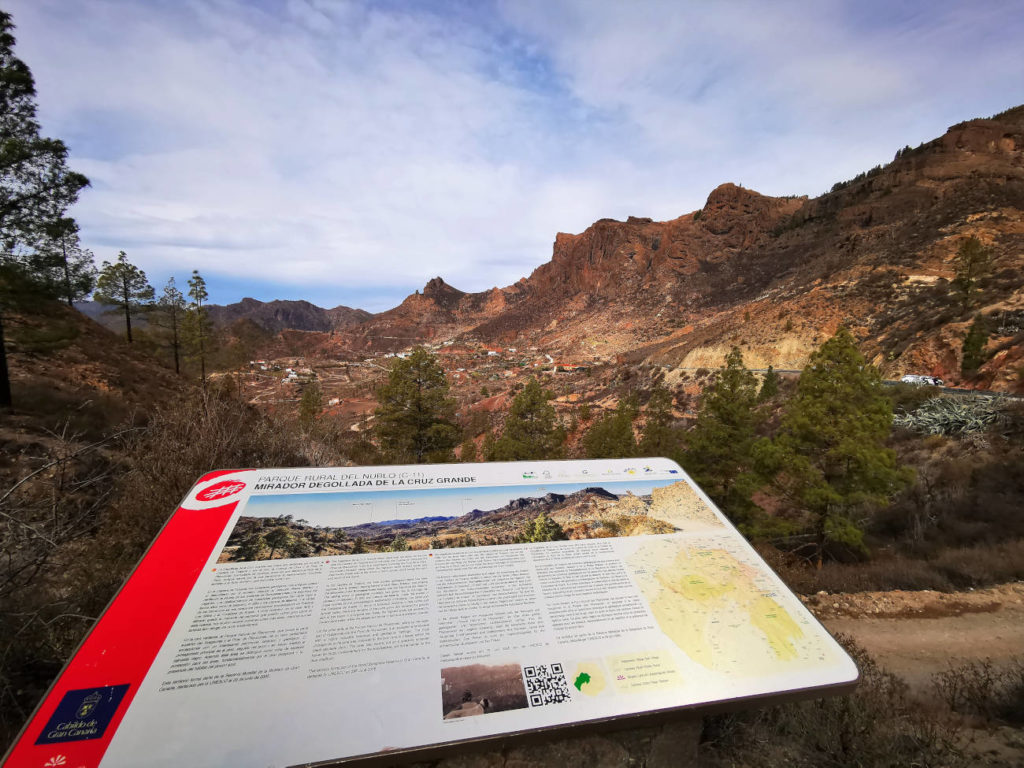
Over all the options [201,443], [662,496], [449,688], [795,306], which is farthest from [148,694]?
[795,306]

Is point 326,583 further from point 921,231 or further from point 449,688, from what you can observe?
point 921,231

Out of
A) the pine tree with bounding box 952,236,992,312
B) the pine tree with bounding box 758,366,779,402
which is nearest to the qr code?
the pine tree with bounding box 758,366,779,402

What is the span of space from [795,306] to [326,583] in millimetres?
48511

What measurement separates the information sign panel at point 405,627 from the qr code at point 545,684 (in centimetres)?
1

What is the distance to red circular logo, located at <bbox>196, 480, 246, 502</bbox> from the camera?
11.3ft

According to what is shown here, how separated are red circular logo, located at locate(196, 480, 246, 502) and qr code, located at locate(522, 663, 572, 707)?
279cm

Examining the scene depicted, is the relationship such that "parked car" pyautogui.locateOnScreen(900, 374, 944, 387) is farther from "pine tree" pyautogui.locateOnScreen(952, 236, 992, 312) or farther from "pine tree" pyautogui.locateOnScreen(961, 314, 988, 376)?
"pine tree" pyautogui.locateOnScreen(952, 236, 992, 312)

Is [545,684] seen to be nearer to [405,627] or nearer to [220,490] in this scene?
[405,627]

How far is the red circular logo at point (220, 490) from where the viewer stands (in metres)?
3.45

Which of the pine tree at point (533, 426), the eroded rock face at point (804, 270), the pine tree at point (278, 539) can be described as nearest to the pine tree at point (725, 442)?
the pine tree at point (533, 426)

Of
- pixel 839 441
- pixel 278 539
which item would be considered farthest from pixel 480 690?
pixel 839 441

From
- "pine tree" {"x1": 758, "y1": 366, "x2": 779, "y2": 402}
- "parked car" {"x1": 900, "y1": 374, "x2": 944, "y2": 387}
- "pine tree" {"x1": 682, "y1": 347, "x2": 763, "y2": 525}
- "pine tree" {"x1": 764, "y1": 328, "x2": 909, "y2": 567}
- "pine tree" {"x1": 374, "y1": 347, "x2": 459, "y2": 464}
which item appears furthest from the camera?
"pine tree" {"x1": 758, "y1": 366, "x2": 779, "y2": 402}

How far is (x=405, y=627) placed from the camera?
265 centimetres

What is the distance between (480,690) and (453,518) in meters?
1.28
